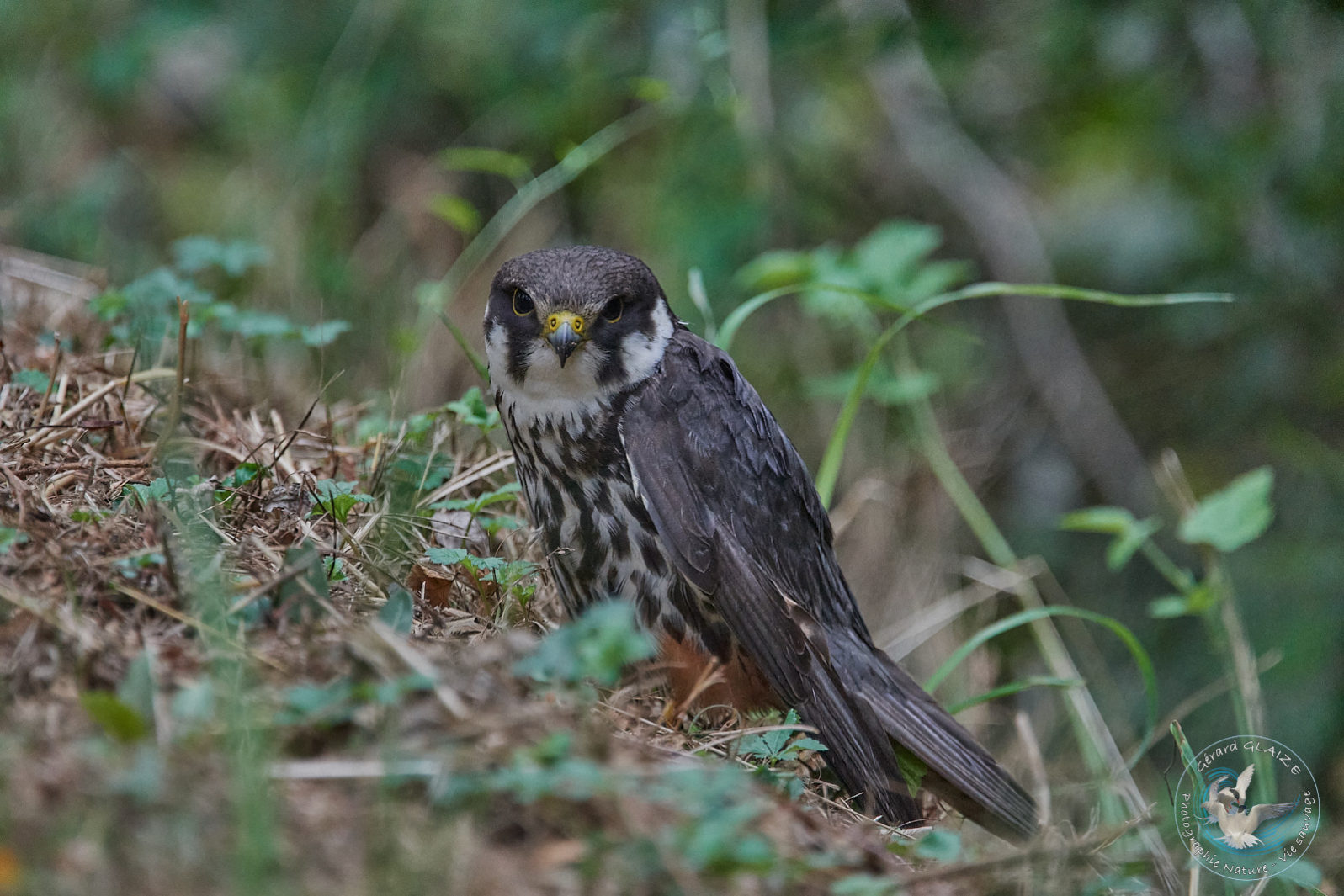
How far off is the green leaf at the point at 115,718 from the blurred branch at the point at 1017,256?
4.62 meters

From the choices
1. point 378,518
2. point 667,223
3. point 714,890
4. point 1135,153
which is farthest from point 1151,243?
point 714,890

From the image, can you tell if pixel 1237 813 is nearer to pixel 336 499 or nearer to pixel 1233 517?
pixel 1233 517

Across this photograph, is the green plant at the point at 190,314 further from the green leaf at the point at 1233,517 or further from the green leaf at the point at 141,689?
the green leaf at the point at 1233,517

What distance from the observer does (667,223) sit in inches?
209

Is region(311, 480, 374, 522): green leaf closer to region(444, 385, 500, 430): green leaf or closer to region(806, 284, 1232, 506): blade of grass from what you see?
region(444, 385, 500, 430): green leaf

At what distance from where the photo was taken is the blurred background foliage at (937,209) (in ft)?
16.8

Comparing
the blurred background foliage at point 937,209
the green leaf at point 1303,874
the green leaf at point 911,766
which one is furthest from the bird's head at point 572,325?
the green leaf at point 1303,874

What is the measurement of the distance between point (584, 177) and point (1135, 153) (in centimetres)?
249

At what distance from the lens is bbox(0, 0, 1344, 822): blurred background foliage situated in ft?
16.8

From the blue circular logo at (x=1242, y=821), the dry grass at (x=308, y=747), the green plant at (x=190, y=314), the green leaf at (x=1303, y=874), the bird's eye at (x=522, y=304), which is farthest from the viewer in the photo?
the green plant at (x=190, y=314)

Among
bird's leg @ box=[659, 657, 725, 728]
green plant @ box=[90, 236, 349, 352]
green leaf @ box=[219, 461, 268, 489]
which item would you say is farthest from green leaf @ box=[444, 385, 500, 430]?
bird's leg @ box=[659, 657, 725, 728]

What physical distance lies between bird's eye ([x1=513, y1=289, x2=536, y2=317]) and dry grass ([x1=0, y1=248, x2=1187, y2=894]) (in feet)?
2.41

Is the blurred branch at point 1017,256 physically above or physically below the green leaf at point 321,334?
below

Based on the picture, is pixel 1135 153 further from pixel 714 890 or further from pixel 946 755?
pixel 714 890
